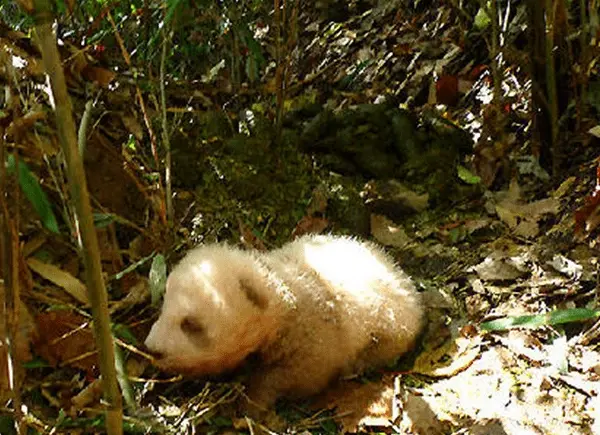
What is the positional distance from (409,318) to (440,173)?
4.97ft

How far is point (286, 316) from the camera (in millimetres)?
3076

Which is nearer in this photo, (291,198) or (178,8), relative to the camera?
(178,8)

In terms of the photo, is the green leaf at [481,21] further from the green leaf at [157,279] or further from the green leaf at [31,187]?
the green leaf at [31,187]

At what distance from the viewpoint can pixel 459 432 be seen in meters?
2.71

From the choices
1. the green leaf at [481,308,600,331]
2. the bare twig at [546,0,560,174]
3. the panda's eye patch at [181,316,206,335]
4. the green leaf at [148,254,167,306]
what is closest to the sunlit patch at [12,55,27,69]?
the green leaf at [148,254,167,306]

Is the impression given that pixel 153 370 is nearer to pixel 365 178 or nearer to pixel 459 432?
pixel 459 432

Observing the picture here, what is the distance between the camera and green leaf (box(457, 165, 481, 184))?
14.8ft

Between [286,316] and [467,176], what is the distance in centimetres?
199

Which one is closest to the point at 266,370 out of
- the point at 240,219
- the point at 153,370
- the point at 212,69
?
the point at 153,370

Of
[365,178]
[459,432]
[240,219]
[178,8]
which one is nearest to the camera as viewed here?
[459,432]

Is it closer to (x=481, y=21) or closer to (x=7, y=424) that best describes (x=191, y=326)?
(x=7, y=424)

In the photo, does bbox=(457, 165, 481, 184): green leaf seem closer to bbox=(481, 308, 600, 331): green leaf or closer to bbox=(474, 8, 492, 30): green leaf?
bbox=(481, 308, 600, 331): green leaf

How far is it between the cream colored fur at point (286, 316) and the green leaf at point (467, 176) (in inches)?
49.5

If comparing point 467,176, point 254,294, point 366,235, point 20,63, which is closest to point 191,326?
point 254,294
